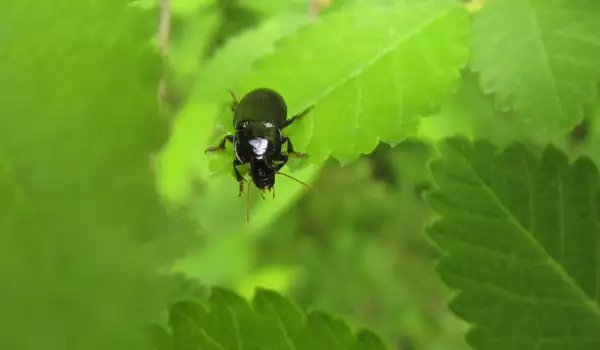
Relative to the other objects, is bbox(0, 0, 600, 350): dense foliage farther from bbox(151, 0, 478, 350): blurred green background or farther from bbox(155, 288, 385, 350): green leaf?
bbox(151, 0, 478, 350): blurred green background

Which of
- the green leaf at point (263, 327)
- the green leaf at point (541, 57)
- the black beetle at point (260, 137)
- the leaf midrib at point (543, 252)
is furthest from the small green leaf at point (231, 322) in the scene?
the green leaf at point (541, 57)

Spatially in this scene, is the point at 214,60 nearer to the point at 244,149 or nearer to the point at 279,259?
the point at 244,149

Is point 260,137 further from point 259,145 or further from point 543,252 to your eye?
point 543,252

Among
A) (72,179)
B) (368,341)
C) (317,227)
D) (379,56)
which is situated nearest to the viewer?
(72,179)

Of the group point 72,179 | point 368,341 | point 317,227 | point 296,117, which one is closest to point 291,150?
point 296,117

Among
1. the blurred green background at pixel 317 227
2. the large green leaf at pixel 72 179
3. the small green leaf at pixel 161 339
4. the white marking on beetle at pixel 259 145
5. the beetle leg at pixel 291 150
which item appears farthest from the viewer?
the blurred green background at pixel 317 227

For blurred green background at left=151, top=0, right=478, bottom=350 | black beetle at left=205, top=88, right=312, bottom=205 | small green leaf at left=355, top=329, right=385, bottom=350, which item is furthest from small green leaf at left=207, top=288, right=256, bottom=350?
blurred green background at left=151, top=0, right=478, bottom=350

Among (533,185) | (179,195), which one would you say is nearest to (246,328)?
(533,185)

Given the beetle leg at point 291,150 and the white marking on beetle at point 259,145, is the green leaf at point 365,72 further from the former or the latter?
the white marking on beetle at point 259,145
